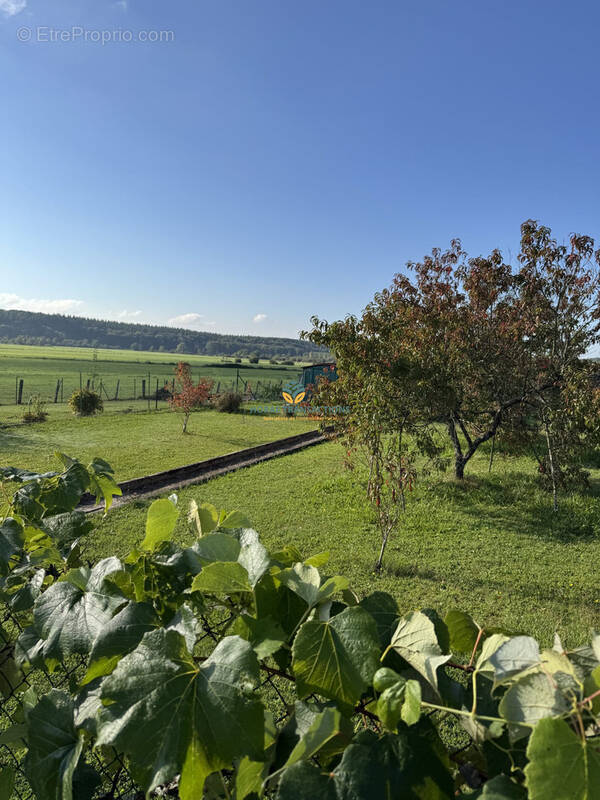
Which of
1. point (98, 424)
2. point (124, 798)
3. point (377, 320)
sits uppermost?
point (377, 320)

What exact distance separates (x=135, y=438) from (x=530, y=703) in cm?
1592

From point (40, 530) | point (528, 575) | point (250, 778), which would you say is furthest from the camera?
point (528, 575)

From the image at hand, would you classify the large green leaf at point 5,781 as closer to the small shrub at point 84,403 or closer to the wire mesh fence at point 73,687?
the wire mesh fence at point 73,687

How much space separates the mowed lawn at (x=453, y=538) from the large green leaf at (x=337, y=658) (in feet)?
14.7

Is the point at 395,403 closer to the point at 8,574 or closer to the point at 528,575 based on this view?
the point at 528,575

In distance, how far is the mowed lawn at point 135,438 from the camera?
11750 mm

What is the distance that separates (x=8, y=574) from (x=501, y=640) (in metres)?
1.01

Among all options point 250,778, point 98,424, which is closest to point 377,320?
point 250,778

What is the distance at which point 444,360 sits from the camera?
851 cm

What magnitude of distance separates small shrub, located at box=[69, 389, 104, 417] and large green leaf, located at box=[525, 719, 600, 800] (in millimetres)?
20635

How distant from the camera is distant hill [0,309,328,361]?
109m

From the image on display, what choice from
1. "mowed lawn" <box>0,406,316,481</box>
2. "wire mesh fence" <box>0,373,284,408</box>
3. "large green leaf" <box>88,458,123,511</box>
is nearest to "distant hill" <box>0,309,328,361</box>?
"wire mesh fence" <box>0,373,284,408</box>

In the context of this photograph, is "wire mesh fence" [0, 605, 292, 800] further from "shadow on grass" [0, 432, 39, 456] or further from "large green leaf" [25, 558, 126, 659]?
"shadow on grass" [0, 432, 39, 456]

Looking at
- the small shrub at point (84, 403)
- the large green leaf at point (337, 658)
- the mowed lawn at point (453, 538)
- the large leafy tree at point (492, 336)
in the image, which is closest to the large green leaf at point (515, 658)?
the large green leaf at point (337, 658)
